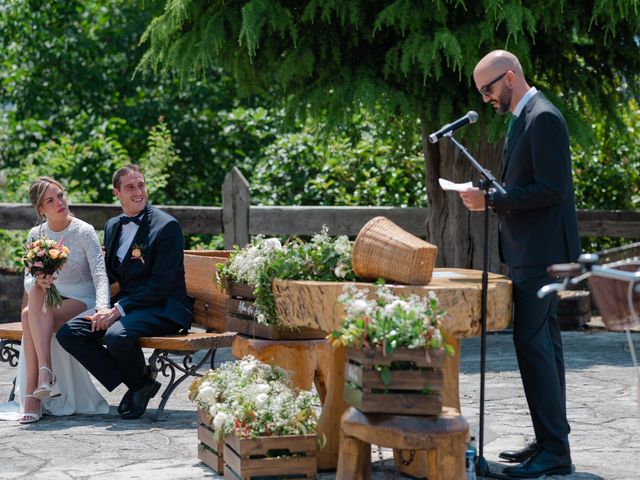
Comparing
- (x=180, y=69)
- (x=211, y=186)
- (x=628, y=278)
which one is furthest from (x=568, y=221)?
(x=211, y=186)

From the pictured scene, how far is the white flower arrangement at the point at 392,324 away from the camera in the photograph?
15.8 feet

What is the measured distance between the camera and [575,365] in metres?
9.08

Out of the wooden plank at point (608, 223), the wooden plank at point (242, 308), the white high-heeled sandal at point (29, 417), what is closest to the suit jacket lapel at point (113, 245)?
the white high-heeled sandal at point (29, 417)

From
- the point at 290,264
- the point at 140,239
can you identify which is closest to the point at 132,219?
the point at 140,239

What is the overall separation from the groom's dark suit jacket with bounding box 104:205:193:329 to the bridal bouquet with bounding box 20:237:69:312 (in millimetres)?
412

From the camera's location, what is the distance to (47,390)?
282 inches

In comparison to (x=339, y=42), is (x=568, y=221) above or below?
below

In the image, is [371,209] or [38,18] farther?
[38,18]

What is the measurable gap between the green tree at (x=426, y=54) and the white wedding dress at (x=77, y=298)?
2.52 metres

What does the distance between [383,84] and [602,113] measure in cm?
214

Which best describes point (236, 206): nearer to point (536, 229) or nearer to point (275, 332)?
point (275, 332)

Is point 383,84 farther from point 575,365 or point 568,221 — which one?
point 568,221

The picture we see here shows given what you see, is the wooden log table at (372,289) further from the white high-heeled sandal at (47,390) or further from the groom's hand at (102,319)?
the white high-heeled sandal at (47,390)

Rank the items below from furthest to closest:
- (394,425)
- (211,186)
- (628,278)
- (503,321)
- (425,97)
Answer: (211,186) < (425,97) < (503,321) < (394,425) < (628,278)
